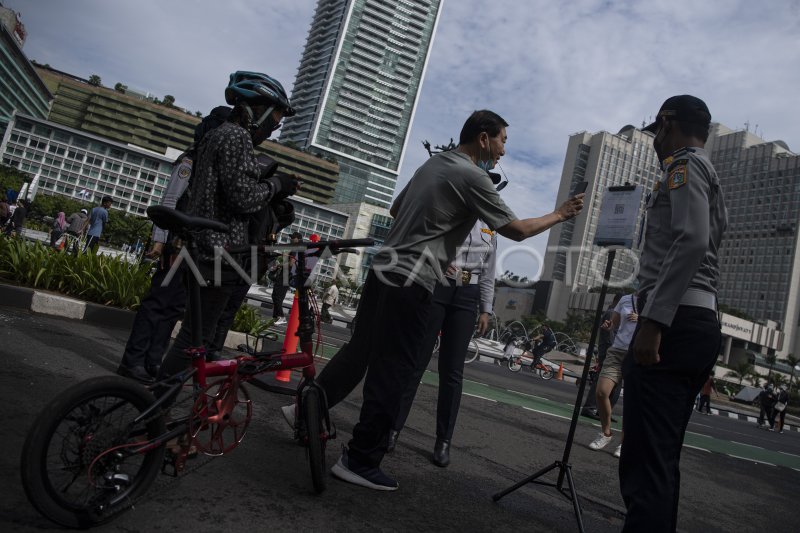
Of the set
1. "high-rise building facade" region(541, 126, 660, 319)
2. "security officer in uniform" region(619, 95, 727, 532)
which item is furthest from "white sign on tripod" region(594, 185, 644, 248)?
"high-rise building facade" region(541, 126, 660, 319)

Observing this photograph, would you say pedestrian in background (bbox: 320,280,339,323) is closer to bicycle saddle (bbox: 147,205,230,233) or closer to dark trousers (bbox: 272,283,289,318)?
dark trousers (bbox: 272,283,289,318)

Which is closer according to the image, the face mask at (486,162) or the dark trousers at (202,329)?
the dark trousers at (202,329)

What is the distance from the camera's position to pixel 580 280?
15675 centimetres

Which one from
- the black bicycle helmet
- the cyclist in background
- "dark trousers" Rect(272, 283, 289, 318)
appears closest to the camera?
the black bicycle helmet

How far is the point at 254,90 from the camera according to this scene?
304cm

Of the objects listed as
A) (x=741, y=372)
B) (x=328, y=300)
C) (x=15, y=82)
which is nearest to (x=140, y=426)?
(x=328, y=300)

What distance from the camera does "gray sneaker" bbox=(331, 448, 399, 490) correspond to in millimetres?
2994

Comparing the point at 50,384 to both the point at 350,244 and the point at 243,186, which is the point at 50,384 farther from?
the point at 350,244

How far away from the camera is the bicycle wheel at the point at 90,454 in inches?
74.0

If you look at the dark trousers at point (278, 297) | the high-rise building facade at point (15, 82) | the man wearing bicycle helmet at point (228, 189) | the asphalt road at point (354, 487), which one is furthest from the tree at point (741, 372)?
the high-rise building facade at point (15, 82)

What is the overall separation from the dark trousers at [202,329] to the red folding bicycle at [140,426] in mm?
161

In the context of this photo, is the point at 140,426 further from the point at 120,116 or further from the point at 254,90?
the point at 120,116

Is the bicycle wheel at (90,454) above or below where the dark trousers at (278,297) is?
below

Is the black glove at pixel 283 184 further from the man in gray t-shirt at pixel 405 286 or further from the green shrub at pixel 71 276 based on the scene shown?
the green shrub at pixel 71 276
